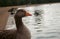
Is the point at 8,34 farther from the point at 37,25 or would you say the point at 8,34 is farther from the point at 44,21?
the point at 44,21

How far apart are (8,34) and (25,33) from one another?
0.17 m

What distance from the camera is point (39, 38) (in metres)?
1.72

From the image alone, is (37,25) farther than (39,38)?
Yes

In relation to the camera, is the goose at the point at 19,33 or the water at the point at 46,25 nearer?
the goose at the point at 19,33

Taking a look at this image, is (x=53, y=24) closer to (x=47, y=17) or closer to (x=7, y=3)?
(x=47, y=17)

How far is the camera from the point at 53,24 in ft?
6.84

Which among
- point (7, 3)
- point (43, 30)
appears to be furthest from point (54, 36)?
point (7, 3)

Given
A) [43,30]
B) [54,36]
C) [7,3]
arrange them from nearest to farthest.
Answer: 1. [54,36]
2. [43,30]
3. [7,3]

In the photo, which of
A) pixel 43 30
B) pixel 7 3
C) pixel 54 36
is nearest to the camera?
pixel 54 36

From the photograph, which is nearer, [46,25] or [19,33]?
[19,33]

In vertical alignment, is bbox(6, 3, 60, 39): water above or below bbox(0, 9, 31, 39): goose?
below

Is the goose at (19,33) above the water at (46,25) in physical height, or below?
above

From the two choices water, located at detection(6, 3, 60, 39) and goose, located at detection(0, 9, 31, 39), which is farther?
water, located at detection(6, 3, 60, 39)

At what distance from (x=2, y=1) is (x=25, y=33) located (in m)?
2.20
